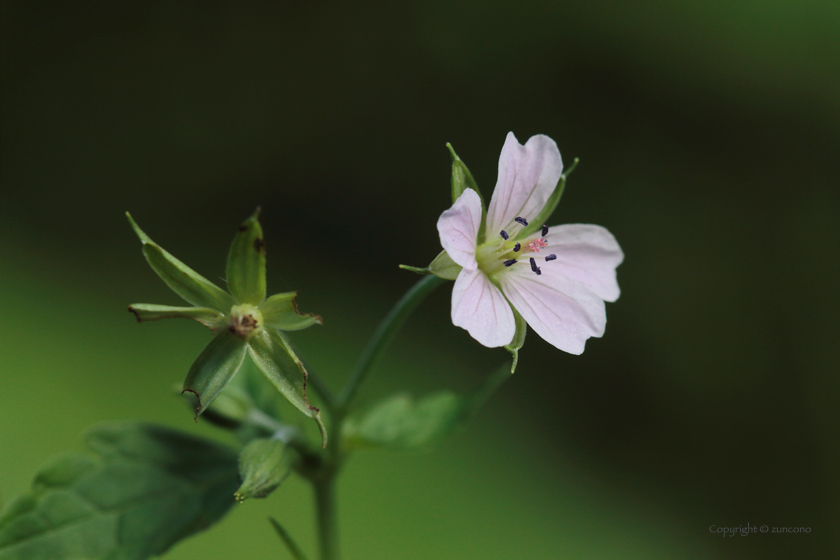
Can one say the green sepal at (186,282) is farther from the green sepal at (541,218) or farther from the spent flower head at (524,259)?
the green sepal at (541,218)

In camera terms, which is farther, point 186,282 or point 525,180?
point 525,180

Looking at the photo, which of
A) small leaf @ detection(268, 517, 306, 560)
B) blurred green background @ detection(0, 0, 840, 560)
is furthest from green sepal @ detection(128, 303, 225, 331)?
blurred green background @ detection(0, 0, 840, 560)

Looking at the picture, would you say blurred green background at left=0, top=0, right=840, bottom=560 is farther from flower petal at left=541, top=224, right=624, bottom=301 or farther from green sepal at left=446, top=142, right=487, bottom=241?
green sepal at left=446, top=142, right=487, bottom=241

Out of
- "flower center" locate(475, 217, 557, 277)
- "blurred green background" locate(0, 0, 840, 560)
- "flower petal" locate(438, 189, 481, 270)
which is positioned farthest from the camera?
"blurred green background" locate(0, 0, 840, 560)

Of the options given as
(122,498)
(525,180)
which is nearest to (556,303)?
(525,180)

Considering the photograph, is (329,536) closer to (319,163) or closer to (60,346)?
(60,346)

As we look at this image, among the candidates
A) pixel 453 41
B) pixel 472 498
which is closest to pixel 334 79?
pixel 453 41

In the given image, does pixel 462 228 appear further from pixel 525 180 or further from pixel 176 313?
pixel 176 313
